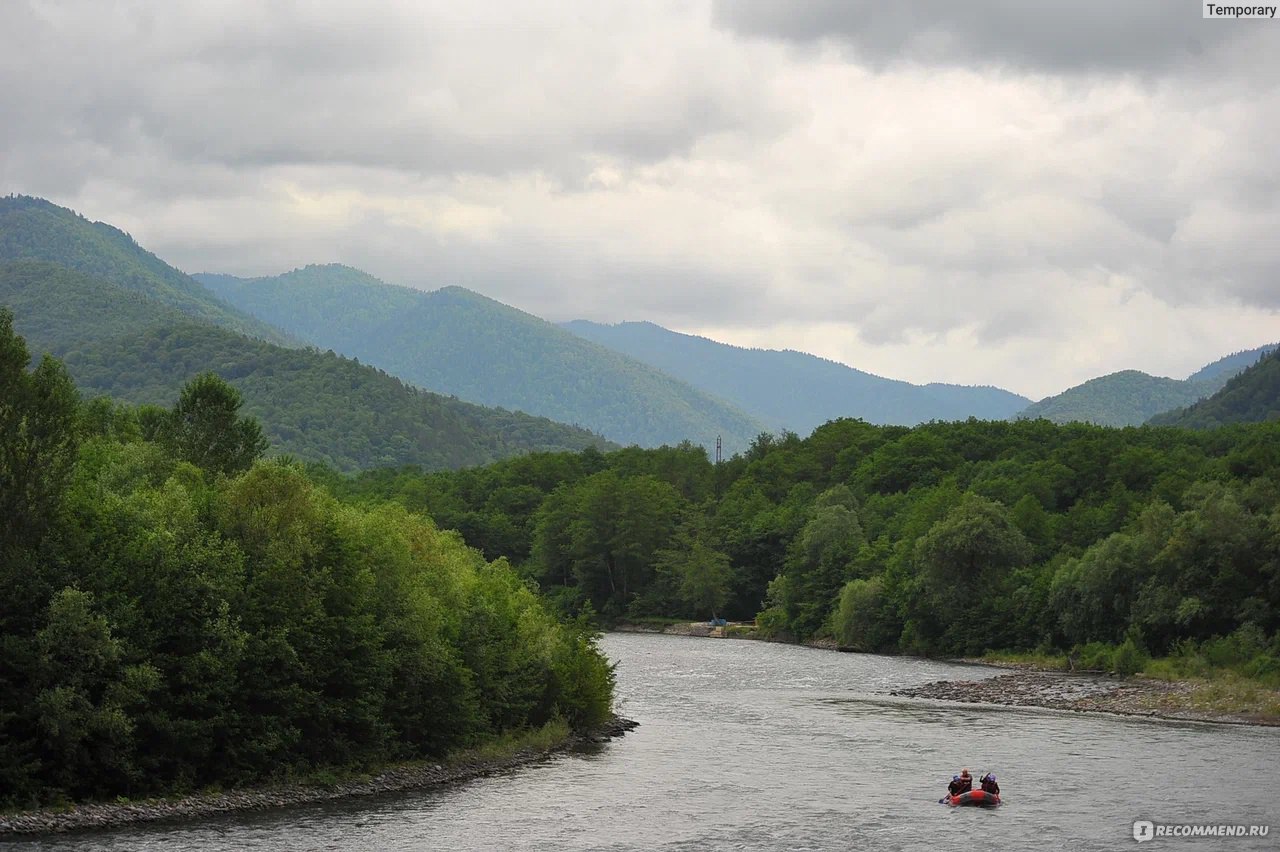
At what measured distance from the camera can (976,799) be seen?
187 ft

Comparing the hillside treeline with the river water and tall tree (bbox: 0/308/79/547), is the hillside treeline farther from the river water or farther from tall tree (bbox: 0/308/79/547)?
tall tree (bbox: 0/308/79/547)

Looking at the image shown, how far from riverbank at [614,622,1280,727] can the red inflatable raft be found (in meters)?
30.6

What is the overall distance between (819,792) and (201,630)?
87.3ft

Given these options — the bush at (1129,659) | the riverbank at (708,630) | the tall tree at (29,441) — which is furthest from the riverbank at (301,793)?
the riverbank at (708,630)

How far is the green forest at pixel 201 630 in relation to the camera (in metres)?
49.8

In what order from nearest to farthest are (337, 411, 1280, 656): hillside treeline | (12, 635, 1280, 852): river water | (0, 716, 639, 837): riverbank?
(0, 716, 639, 837): riverbank → (12, 635, 1280, 852): river water → (337, 411, 1280, 656): hillside treeline

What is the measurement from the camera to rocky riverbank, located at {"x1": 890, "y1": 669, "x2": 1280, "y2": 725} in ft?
275

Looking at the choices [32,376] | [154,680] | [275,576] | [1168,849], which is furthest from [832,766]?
[32,376]

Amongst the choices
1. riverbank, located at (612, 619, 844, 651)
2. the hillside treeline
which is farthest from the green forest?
riverbank, located at (612, 619, 844, 651)

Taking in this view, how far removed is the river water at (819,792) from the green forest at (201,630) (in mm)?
3576

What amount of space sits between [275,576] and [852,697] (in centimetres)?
5060

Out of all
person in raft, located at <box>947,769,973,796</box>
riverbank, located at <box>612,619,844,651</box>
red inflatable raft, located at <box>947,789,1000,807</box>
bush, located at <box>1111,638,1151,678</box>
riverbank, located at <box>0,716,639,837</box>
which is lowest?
riverbank, located at <box>0,716,639,837</box>

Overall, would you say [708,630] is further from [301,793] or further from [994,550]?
[301,793]

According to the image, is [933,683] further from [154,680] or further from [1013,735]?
[154,680]
